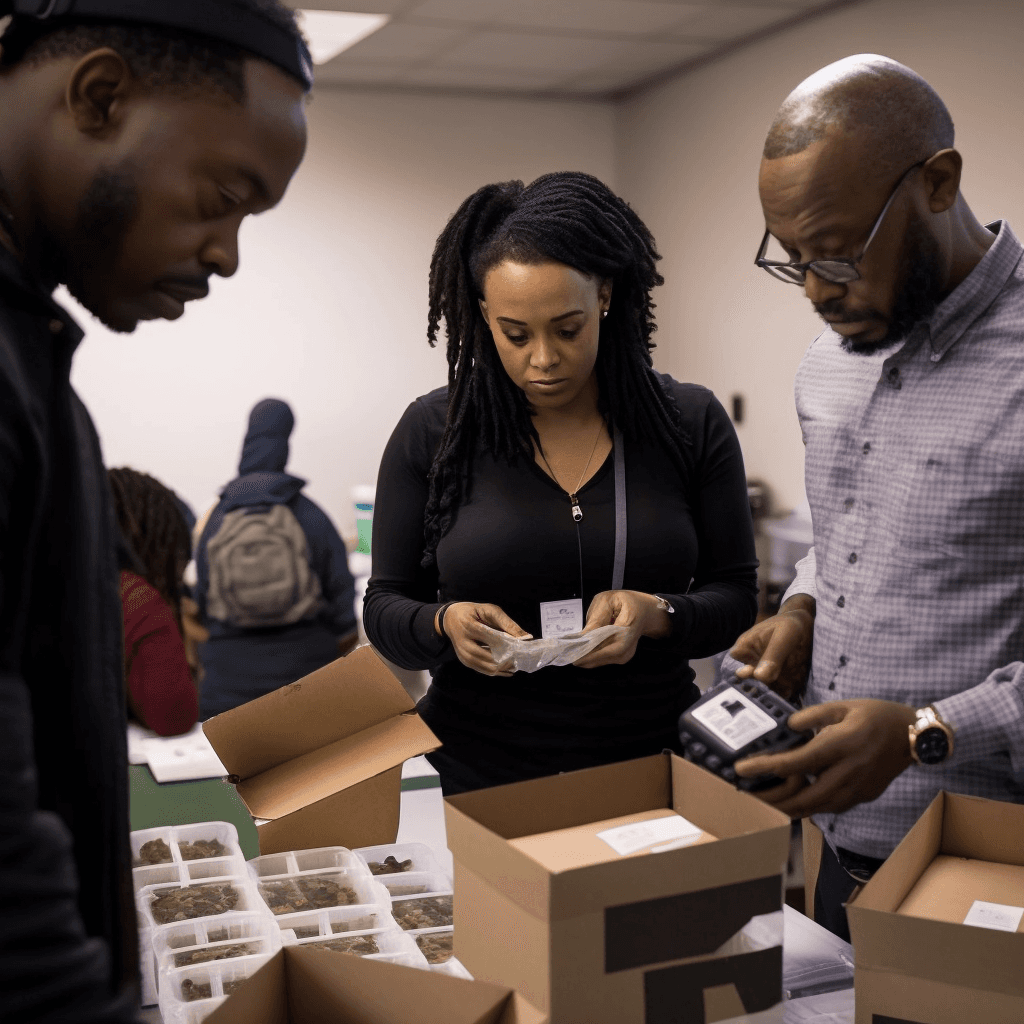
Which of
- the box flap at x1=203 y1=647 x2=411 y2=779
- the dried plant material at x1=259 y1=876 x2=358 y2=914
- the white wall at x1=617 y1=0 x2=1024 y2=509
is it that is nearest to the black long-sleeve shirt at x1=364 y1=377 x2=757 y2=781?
the box flap at x1=203 y1=647 x2=411 y2=779

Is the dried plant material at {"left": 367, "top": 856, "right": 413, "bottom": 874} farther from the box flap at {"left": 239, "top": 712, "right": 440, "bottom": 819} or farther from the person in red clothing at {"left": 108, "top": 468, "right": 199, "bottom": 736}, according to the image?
the person in red clothing at {"left": 108, "top": 468, "right": 199, "bottom": 736}

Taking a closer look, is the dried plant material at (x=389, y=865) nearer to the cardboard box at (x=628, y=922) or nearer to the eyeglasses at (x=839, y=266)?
the cardboard box at (x=628, y=922)

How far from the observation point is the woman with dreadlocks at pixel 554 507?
5.32ft

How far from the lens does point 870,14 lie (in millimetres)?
4168

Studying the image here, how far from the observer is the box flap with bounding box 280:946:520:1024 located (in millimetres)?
869

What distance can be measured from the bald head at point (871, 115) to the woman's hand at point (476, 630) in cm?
71

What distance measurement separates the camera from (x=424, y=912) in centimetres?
130

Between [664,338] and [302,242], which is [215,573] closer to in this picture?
[302,242]

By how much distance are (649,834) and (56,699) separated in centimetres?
56

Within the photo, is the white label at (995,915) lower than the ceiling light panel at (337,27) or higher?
lower

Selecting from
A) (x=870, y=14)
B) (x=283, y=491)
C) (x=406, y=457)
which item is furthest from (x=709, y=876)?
(x=870, y=14)

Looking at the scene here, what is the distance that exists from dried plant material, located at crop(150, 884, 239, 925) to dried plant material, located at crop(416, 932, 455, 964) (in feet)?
0.77

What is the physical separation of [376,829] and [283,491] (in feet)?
6.18

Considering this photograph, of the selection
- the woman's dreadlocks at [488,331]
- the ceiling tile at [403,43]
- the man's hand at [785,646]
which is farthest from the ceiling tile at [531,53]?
the man's hand at [785,646]
